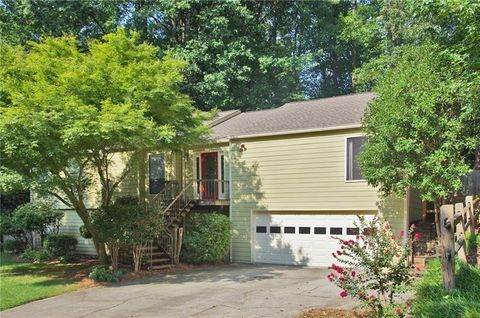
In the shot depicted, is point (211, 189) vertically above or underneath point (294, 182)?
underneath

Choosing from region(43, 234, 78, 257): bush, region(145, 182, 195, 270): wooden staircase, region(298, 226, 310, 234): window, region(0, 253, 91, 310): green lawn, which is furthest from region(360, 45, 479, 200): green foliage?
region(43, 234, 78, 257): bush

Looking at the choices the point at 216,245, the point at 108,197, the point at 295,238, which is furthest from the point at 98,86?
the point at 295,238

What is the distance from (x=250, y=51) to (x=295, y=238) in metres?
13.2

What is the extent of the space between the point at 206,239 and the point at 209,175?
3.06m

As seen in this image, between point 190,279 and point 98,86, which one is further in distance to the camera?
point 190,279

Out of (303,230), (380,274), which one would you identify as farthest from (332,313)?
(303,230)

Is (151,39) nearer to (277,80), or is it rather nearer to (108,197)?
(277,80)

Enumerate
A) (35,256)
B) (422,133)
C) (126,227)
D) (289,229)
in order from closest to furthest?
(422,133), (126,227), (289,229), (35,256)

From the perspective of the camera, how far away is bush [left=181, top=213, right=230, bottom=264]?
1487cm

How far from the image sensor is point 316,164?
1441 cm

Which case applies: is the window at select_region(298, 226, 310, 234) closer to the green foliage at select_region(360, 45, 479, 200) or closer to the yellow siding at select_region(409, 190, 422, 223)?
the yellow siding at select_region(409, 190, 422, 223)

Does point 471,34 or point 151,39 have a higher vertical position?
point 151,39

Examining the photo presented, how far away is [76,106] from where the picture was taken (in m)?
10.7

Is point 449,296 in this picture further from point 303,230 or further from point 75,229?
point 75,229
